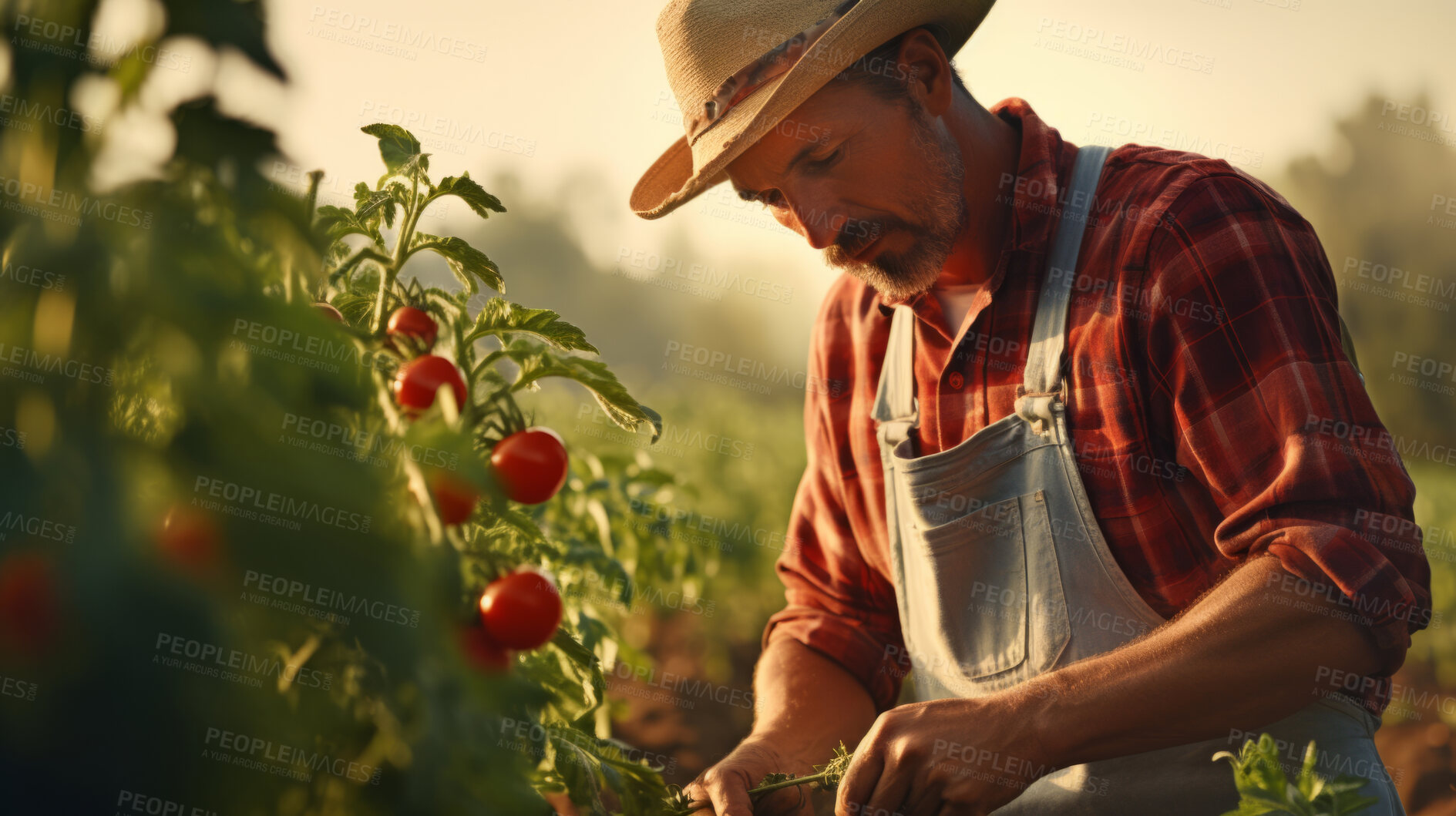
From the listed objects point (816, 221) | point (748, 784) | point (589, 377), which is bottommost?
point (748, 784)

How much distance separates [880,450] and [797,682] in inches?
19.0

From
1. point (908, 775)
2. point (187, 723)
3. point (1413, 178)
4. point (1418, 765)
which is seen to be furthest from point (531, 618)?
point (1413, 178)

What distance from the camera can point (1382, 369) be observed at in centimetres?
1156

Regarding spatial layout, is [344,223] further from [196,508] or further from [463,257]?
[196,508]

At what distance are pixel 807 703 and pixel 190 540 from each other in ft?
5.09

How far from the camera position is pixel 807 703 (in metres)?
1.81

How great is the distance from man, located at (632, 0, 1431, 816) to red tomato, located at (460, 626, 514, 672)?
729mm

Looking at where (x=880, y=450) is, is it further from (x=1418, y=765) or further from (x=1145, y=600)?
(x=1418, y=765)

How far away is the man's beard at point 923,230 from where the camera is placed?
5.58 ft

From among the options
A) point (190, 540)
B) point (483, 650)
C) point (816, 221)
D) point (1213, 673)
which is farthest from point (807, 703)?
point (190, 540)

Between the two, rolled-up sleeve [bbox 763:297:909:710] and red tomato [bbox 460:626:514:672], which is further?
rolled-up sleeve [bbox 763:297:909:710]

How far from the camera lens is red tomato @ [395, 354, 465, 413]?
28.2 inches

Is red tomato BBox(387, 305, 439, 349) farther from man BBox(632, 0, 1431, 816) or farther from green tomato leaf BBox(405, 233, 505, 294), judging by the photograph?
man BBox(632, 0, 1431, 816)

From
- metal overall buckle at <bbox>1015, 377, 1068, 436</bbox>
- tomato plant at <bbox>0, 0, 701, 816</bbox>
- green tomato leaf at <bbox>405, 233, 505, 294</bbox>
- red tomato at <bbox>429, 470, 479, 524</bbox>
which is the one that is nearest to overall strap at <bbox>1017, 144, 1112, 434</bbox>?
metal overall buckle at <bbox>1015, 377, 1068, 436</bbox>
